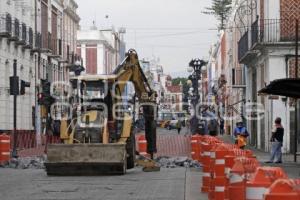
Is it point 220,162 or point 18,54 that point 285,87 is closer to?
point 220,162

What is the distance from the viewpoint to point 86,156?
22.1m

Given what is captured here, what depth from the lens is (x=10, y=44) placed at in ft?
155

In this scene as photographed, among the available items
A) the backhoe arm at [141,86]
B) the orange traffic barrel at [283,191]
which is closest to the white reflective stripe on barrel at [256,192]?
the orange traffic barrel at [283,191]

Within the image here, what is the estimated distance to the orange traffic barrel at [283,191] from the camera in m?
5.51

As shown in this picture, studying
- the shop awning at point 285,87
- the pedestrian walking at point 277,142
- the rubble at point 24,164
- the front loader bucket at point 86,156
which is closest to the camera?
the front loader bucket at point 86,156

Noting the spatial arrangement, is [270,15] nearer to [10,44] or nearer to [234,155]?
[10,44]

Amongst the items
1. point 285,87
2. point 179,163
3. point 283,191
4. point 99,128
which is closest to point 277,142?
point 179,163

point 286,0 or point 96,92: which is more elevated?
point 286,0

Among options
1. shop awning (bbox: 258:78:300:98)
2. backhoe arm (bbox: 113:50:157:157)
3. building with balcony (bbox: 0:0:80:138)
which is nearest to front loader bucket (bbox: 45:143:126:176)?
backhoe arm (bbox: 113:50:157:157)

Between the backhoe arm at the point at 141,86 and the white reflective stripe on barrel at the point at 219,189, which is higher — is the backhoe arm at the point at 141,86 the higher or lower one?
the higher one

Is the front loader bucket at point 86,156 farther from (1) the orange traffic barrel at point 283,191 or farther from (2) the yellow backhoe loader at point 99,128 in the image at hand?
(1) the orange traffic barrel at point 283,191

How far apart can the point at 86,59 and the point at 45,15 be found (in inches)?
1454

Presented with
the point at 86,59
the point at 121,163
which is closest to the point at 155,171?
the point at 121,163

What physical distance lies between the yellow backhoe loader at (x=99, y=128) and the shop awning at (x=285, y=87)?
13.3 ft
